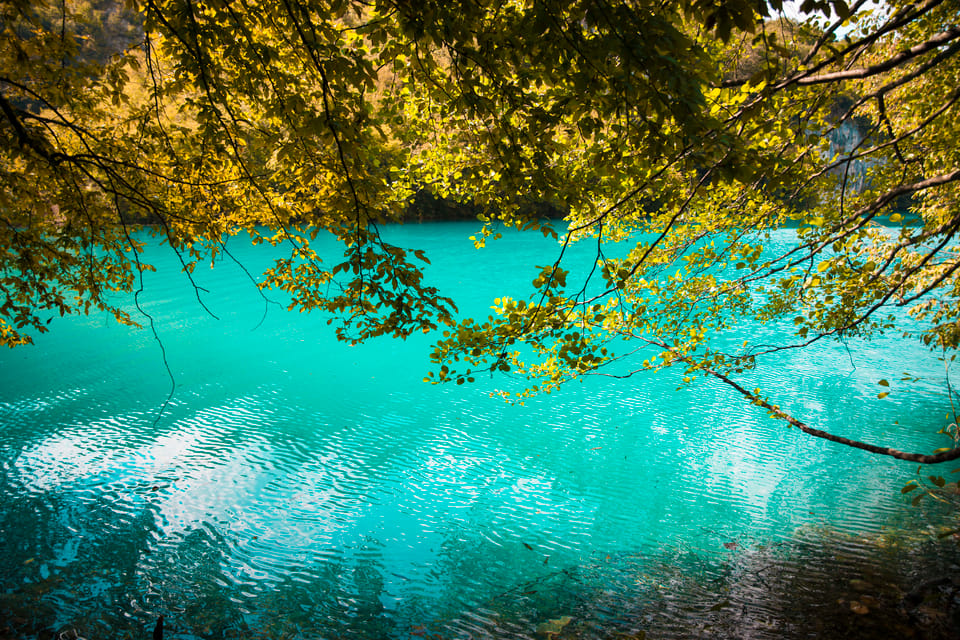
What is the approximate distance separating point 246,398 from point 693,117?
1062 cm

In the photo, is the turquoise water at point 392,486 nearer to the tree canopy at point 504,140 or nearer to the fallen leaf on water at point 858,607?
the fallen leaf on water at point 858,607

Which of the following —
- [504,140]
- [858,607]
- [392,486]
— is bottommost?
[392,486]

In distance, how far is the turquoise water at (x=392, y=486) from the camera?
541cm

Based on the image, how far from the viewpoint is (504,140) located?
4.73 m

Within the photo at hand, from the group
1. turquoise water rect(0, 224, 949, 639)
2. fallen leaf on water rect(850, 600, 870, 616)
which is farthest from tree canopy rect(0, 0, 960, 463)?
turquoise water rect(0, 224, 949, 639)

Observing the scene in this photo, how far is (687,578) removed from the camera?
5586 millimetres

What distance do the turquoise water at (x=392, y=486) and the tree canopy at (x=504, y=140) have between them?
241 cm

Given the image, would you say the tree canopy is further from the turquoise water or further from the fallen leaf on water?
the turquoise water

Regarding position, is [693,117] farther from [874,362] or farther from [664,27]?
[874,362]

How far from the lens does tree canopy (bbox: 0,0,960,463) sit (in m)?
2.99

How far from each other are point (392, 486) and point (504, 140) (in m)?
5.43

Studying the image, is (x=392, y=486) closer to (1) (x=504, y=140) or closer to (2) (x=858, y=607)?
(1) (x=504, y=140)

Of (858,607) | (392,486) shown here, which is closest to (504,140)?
(858,607)

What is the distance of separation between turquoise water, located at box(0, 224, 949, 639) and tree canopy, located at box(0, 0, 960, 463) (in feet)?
7.92
